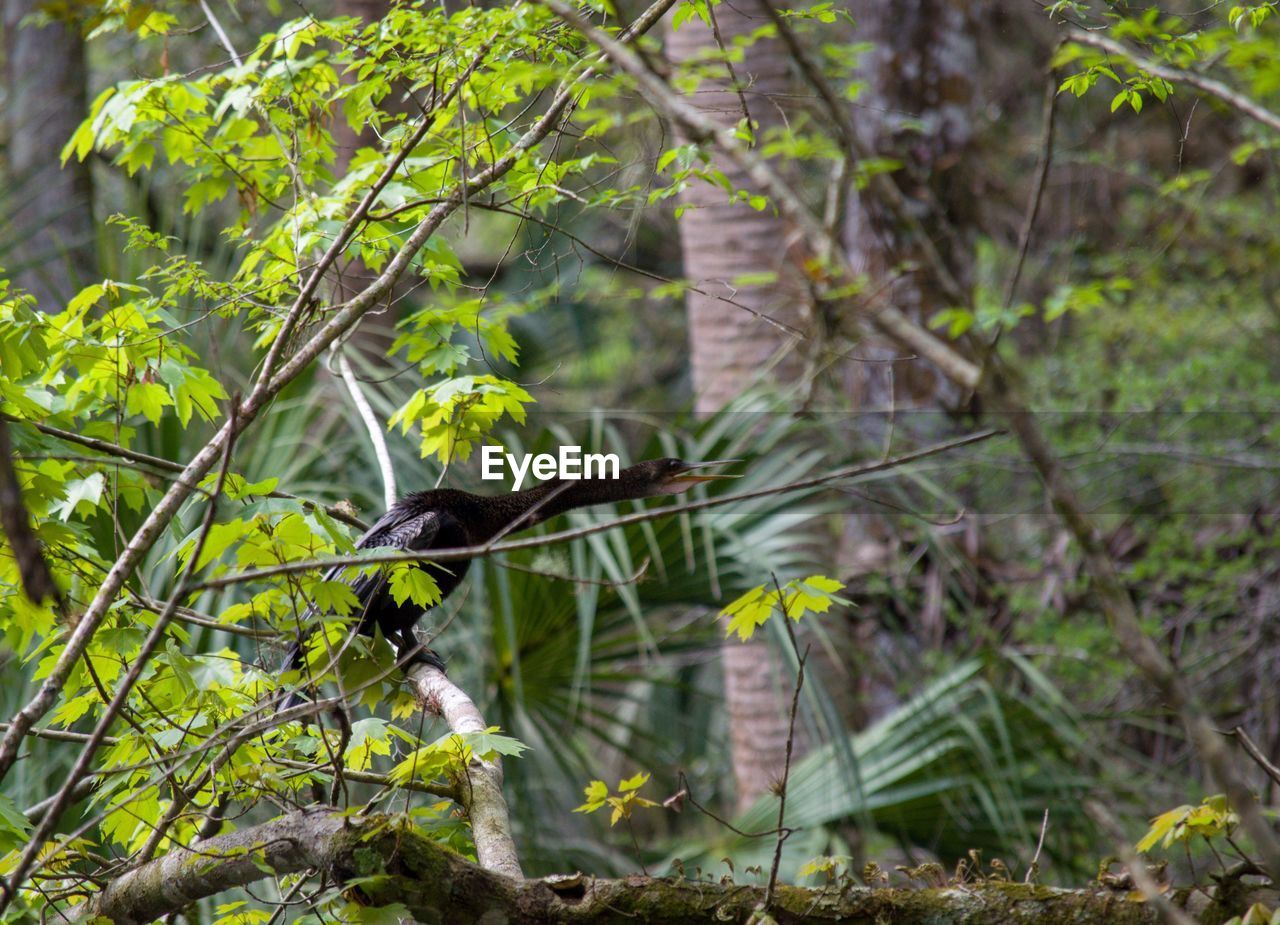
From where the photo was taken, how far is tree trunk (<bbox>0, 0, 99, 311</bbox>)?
15.9 feet

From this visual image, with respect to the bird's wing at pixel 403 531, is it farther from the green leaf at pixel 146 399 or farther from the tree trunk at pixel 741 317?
the tree trunk at pixel 741 317

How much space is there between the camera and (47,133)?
502 centimetres

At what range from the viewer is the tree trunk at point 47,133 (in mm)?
4859

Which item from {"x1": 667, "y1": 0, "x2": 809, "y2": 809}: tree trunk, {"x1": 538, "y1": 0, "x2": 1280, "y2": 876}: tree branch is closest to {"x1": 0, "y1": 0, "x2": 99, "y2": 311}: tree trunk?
{"x1": 667, "y1": 0, "x2": 809, "y2": 809}: tree trunk

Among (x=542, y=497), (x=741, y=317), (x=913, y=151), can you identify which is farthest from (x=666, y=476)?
(x=913, y=151)

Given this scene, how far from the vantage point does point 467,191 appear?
2021 millimetres

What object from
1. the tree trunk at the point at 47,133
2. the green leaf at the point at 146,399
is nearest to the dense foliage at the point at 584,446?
the green leaf at the point at 146,399

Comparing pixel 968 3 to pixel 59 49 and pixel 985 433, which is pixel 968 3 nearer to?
pixel 59 49

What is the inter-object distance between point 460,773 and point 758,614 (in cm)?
54

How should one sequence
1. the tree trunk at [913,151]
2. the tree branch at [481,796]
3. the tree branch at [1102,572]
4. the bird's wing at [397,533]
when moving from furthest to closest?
the tree trunk at [913,151] → the bird's wing at [397,533] → the tree branch at [481,796] → the tree branch at [1102,572]

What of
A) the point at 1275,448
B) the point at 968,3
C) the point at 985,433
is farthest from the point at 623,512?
the point at 968,3

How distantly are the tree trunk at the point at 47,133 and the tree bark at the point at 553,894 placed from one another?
375 cm

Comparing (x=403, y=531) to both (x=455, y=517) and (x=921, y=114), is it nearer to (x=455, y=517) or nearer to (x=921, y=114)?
(x=455, y=517)

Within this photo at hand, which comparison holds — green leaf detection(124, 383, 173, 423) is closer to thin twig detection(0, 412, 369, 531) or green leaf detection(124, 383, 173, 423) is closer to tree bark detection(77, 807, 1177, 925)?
thin twig detection(0, 412, 369, 531)
